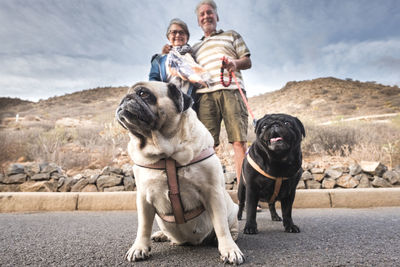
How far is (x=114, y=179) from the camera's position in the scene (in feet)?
17.2

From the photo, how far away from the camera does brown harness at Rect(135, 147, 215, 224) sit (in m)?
1.92

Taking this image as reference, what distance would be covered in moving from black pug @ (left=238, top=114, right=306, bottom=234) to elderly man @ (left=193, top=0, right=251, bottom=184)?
933mm

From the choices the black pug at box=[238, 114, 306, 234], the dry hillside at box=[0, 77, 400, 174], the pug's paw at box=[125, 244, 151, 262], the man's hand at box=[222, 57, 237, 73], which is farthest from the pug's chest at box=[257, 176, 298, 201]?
the dry hillside at box=[0, 77, 400, 174]

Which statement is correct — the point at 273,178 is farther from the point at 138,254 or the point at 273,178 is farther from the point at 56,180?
the point at 56,180

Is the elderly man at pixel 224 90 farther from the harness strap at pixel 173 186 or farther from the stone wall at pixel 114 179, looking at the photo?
the harness strap at pixel 173 186

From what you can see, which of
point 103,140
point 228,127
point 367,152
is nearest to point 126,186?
point 228,127

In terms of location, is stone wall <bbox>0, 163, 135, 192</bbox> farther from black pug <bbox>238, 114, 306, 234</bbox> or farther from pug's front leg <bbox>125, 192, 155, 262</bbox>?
pug's front leg <bbox>125, 192, 155, 262</bbox>

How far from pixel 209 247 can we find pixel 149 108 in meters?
1.26

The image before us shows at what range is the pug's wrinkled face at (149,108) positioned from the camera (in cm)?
182

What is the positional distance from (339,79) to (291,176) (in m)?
46.7

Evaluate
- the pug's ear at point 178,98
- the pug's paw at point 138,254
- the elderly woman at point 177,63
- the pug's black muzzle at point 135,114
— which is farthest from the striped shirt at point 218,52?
the pug's paw at point 138,254

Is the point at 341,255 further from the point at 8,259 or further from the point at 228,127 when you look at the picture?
the point at 8,259

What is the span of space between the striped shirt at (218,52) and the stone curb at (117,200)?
207 centimetres

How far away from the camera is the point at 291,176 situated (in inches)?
113
